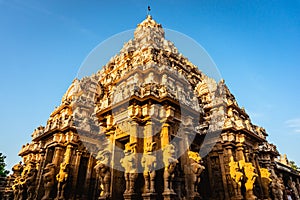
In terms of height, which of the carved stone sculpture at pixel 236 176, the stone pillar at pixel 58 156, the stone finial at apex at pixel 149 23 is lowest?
the carved stone sculpture at pixel 236 176

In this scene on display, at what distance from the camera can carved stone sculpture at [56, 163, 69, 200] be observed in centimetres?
1334

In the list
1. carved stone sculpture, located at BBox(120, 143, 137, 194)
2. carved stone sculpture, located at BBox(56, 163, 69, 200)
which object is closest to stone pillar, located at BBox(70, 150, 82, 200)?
carved stone sculpture, located at BBox(56, 163, 69, 200)

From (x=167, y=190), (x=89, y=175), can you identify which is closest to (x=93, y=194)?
(x=89, y=175)

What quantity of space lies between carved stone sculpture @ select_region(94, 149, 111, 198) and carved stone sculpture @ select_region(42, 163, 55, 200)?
5290mm

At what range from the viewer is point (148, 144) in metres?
10.0

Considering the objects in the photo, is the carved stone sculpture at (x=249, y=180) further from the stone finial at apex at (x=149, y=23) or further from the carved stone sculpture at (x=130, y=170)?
the stone finial at apex at (x=149, y=23)

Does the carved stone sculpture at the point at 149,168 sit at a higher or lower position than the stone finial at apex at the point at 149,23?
lower

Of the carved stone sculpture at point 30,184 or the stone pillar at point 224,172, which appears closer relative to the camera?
the stone pillar at point 224,172

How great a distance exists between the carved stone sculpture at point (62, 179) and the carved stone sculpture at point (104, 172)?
4.55 meters

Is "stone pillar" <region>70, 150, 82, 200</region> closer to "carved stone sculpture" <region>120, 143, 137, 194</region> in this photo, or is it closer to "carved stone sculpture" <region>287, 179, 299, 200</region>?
"carved stone sculpture" <region>120, 143, 137, 194</region>

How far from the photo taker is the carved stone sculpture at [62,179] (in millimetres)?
13344

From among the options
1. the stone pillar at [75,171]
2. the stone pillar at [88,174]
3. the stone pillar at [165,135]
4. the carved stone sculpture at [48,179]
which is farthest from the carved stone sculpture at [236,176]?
the carved stone sculpture at [48,179]

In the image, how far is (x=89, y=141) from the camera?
52.2 ft

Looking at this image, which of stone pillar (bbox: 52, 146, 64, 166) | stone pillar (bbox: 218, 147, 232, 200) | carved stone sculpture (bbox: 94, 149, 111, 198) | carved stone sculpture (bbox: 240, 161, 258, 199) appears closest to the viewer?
carved stone sculpture (bbox: 94, 149, 111, 198)
